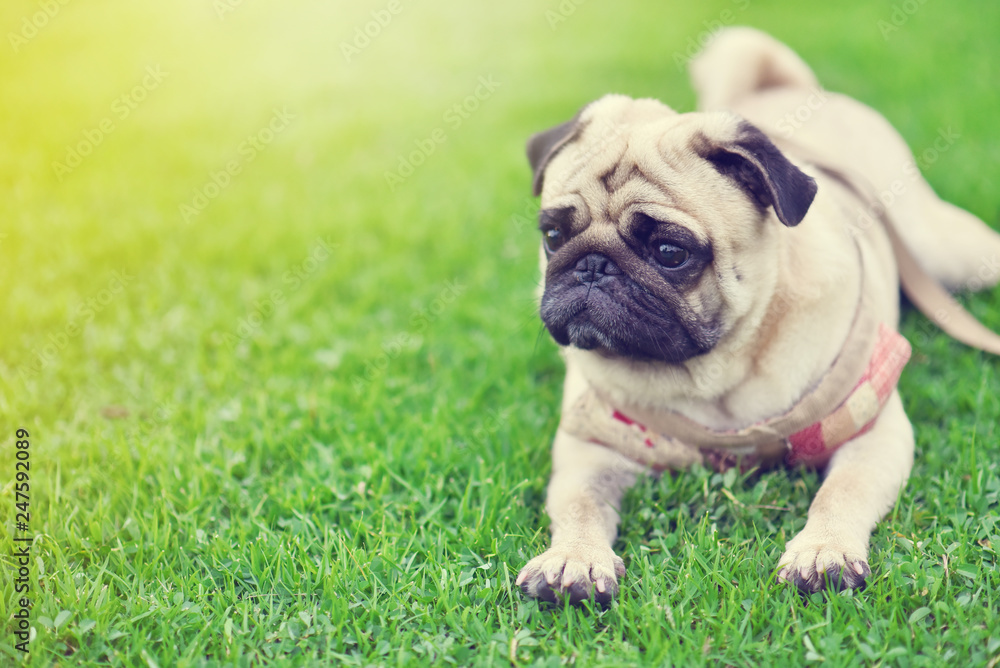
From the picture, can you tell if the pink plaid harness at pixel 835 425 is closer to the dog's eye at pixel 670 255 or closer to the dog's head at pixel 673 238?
the dog's head at pixel 673 238

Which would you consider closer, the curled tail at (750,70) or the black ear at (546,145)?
the black ear at (546,145)

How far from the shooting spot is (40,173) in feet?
23.2

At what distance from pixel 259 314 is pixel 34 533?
221 centimetres

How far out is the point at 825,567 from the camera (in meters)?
A: 2.49

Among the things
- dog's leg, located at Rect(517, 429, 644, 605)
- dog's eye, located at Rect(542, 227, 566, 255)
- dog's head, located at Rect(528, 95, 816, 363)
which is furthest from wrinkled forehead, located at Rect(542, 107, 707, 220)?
dog's leg, located at Rect(517, 429, 644, 605)

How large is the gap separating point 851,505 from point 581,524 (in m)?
0.96

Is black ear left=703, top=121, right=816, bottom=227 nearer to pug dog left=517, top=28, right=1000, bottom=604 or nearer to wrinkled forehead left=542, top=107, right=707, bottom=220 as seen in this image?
pug dog left=517, top=28, right=1000, bottom=604

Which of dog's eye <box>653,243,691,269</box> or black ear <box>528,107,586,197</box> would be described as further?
black ear <box>528,107,586,197</box>

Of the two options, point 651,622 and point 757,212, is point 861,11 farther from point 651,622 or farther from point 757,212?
point 651,622

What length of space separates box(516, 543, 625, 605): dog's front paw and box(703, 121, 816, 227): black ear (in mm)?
1358

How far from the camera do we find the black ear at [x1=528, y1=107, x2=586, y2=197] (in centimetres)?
340

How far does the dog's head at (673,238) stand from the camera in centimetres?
282

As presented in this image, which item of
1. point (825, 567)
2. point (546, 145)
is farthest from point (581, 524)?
point (546, 145)

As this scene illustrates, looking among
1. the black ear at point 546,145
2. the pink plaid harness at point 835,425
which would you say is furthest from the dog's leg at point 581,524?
the black ear at point 546,145
